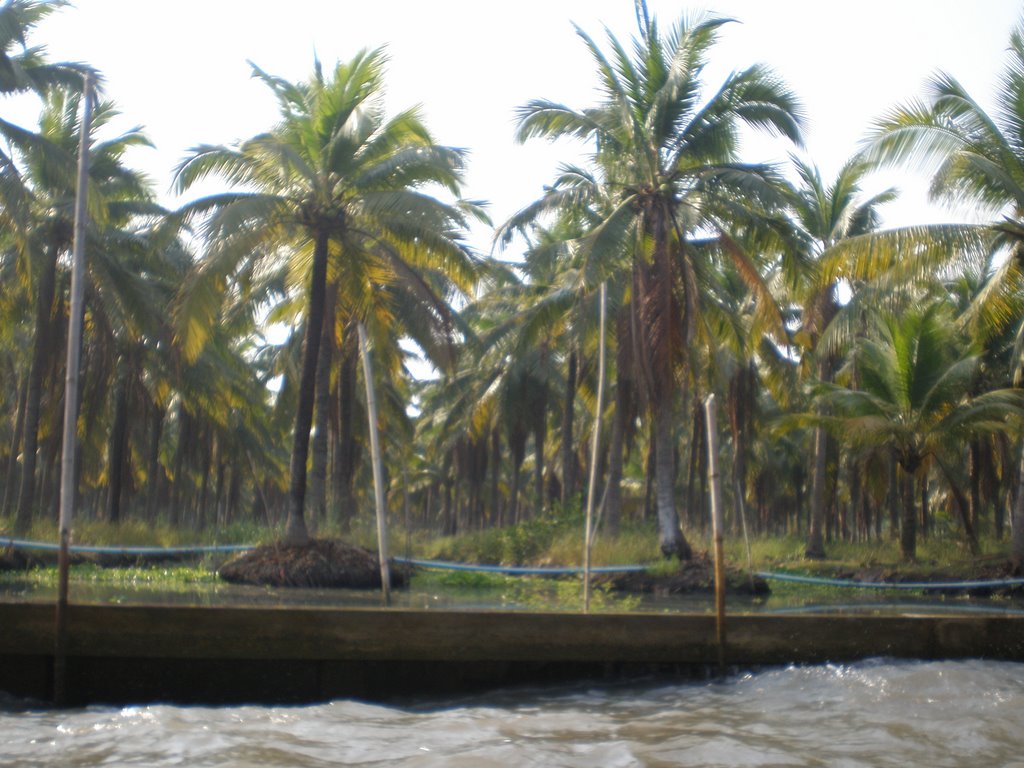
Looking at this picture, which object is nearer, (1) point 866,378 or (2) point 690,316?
(2) point 690,316

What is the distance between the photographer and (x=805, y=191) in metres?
25.7

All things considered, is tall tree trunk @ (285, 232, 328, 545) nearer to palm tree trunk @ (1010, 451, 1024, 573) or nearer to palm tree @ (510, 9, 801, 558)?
palm tree @ (510, 9, 801, 558)

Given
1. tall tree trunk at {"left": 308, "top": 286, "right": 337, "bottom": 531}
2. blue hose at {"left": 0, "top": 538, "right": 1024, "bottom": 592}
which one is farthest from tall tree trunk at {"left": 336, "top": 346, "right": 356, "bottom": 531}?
blue hose at {"left": 0, "top": 538, "right": 1024, "bottom": 592}

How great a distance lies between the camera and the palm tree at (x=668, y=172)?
768 inches

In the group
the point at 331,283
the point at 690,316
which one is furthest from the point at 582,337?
the point at 331,283

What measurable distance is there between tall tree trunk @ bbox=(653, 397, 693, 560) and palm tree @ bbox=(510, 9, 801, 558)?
0.08ft

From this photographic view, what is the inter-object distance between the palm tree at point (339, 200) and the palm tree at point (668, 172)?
2707 mm

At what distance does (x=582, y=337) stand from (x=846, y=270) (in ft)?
17.3

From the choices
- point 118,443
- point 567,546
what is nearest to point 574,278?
point 567,546

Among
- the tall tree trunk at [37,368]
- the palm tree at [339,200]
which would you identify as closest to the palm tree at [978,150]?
the palm tree at [339,200]

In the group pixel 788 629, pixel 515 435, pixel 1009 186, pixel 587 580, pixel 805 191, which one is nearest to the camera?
pixel 788 629

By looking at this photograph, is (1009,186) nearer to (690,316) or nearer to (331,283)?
(690,316)

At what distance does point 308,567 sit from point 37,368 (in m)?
8.09

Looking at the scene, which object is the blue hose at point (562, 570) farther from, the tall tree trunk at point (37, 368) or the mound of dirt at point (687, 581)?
the tall tree trunk at point (37, 368)
